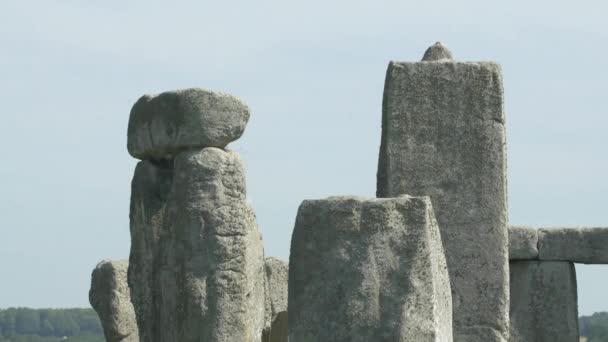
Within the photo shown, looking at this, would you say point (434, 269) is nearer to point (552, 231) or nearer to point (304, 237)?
point (304, 237)

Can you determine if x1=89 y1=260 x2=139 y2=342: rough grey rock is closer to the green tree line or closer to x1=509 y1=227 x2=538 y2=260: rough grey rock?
x1=509 y1=227 x2=538 y2=260: rough grey rock

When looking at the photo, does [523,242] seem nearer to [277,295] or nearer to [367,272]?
[277,295]

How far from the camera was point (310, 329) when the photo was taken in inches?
362

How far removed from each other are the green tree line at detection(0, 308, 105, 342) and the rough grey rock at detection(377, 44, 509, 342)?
205 ft

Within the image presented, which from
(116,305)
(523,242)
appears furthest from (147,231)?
(523,242)

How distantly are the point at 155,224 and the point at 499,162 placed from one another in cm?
257

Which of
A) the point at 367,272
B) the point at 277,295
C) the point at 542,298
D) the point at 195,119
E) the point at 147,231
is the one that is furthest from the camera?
the point at 542,298

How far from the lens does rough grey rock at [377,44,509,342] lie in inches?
496

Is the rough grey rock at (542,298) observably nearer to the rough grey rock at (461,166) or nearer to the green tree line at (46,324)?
the rough grey rock at (461,166)

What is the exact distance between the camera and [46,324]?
286 feet

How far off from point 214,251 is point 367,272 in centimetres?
323

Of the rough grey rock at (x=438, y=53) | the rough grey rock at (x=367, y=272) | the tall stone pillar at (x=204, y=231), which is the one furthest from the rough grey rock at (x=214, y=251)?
the rough grey rock at (x=367, y=272)

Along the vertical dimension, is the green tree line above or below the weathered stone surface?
above

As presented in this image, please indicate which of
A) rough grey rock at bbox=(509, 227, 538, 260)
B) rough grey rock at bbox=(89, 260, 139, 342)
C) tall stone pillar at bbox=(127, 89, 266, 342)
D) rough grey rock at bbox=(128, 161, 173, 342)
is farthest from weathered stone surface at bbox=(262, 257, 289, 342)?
rough grey rock at bbox=(509, 227, 538, 260)
